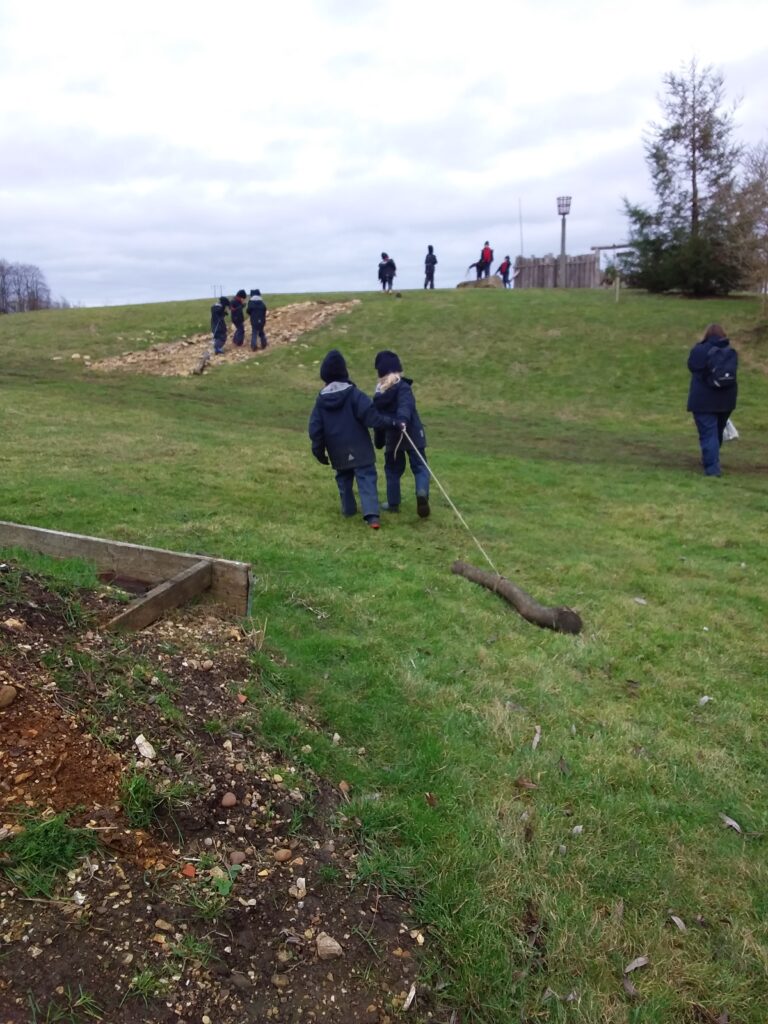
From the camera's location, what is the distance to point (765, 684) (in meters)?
5.09

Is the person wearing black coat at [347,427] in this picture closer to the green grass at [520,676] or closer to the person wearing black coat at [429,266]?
the green grass at [520,676]

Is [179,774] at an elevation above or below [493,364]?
below

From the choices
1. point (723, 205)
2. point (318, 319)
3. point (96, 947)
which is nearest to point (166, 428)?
point (96, 947)

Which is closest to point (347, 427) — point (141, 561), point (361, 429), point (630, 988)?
point (361, 429)

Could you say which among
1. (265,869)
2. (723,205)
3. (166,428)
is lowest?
(265,869)

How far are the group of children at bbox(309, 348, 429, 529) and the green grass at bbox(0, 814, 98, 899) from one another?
5.61m

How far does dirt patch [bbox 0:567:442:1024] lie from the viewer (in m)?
2.34

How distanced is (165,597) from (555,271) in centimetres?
3994

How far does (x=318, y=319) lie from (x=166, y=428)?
1487cm

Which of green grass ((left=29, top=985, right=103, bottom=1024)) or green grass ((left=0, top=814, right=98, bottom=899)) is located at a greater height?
green grass ((left=0, top=814, right=98, bottom=899))

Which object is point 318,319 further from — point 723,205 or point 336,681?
point 336,681

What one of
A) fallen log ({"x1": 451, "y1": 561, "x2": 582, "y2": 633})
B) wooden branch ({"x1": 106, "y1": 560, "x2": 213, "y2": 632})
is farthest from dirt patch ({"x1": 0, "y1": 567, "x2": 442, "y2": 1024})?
fallen log ({"x1": 451, "y1": 561, "x2": 582, "y2": 633})

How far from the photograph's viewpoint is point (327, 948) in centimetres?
262

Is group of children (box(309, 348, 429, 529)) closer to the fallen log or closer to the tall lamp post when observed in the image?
the fallen log
